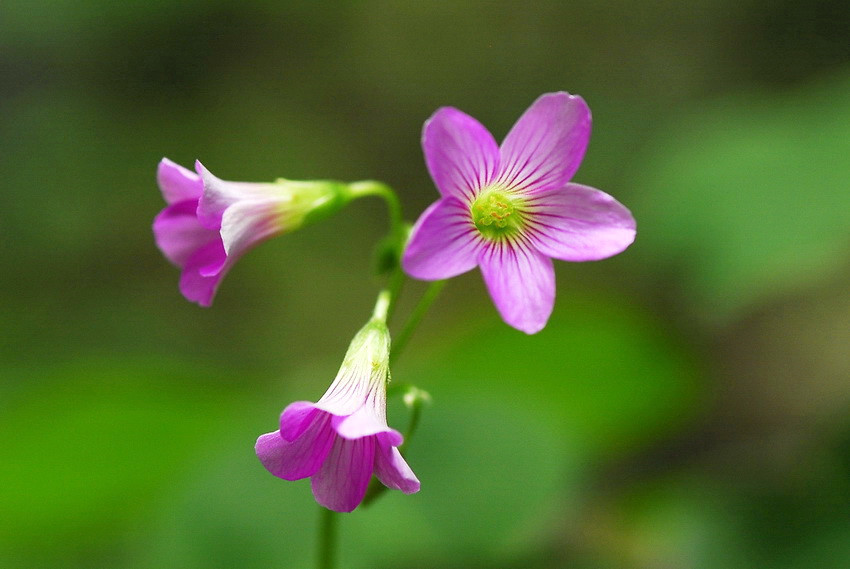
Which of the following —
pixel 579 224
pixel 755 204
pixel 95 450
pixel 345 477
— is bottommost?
pixel 95 450

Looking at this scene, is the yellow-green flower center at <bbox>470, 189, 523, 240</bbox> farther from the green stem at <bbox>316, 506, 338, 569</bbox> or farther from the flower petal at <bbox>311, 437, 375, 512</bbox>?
the green stem at <bbox>316, 506, 338, 569</bbox>

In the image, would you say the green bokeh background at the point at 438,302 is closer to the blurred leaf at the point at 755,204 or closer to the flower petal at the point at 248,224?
the blurred leaf at the point at 755,204

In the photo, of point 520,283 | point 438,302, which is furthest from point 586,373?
point 520,283

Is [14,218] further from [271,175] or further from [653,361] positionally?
[653,361]

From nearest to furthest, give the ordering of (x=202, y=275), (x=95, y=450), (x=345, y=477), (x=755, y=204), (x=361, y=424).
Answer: (x=361, y=424) < (x=345, y=477) < (x=202, y=275) < (x=755, y=204) < (x=95, y=450)

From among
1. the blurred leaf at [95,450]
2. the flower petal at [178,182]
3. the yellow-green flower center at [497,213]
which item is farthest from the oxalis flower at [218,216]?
the blurred leaf at [95,450]

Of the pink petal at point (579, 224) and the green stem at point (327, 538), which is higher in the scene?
the pink petal at point (579, 224)

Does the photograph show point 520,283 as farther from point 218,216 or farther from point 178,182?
point 178,182

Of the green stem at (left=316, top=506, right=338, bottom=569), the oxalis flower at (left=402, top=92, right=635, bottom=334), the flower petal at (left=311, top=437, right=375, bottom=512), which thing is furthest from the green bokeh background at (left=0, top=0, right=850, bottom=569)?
the oxalis flower at (left=402, top=92, right=635, bottom=334)
